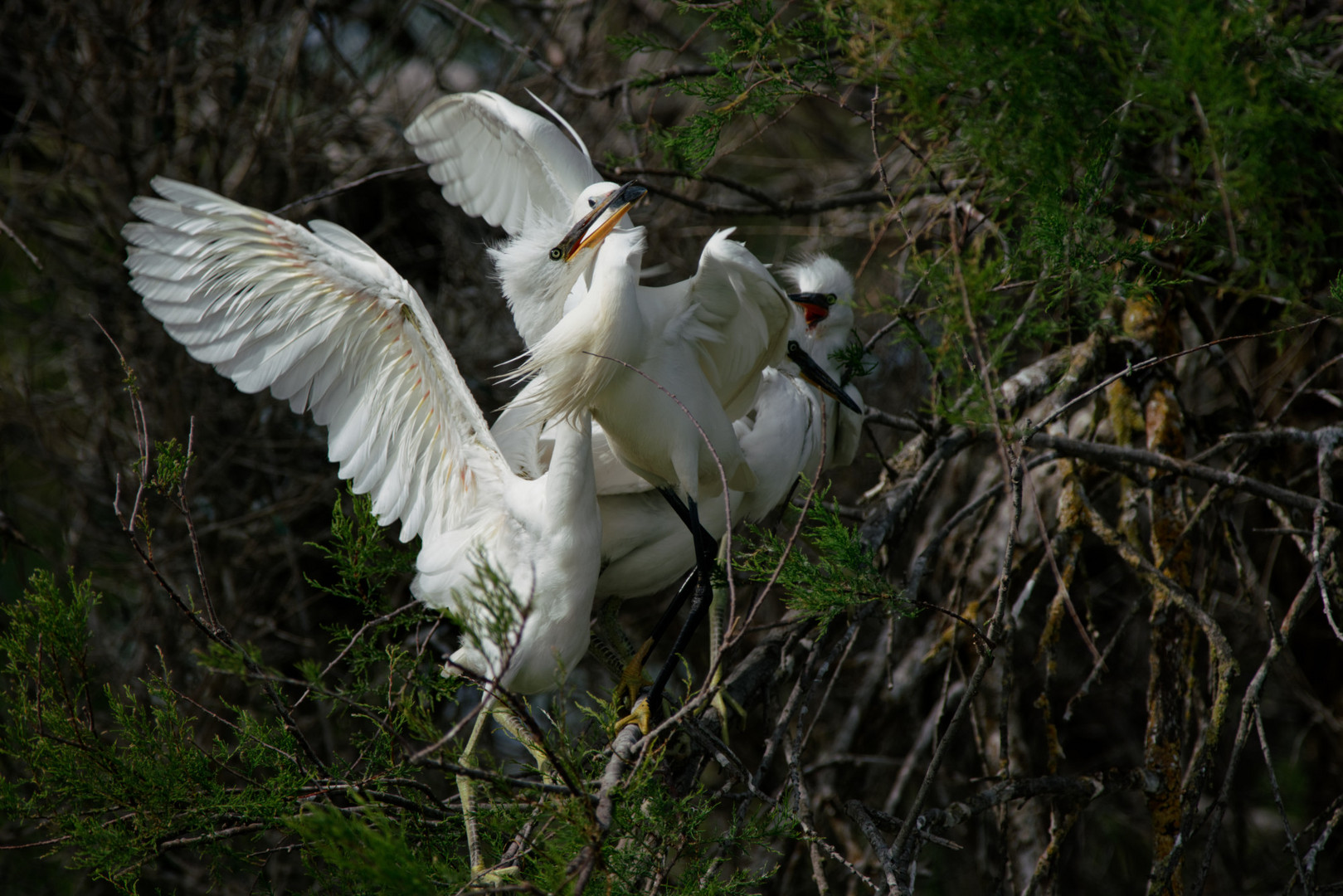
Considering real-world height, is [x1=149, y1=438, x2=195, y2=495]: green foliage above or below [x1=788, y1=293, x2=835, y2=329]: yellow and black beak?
above

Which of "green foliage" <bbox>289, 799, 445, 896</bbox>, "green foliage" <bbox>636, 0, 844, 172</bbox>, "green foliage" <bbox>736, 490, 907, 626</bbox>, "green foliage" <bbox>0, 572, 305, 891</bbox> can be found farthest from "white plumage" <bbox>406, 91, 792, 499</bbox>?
"green foliage" <bbox>289, 799, 445, 896</bbox>

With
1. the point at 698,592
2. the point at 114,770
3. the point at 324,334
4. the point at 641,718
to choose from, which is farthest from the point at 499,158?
the point at 114,770

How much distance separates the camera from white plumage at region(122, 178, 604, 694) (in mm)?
2234

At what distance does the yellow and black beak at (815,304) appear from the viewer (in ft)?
10.5

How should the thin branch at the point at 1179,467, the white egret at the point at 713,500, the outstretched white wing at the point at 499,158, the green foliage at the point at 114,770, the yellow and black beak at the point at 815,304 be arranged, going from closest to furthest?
the green foliage at the point at 114,770
the thin branch at the point at 1179,467
the outstretched white wing at the point at 499,158
the white egret at the point at 713,500
the yellow and black beak at the point at 815,304

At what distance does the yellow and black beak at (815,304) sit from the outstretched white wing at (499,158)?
31.9 inches

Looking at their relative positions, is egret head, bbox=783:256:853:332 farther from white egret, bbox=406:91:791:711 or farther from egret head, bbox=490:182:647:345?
egret head, bbox=490:182:647:345

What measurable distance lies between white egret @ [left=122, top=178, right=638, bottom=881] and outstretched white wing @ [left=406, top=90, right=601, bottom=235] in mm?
605

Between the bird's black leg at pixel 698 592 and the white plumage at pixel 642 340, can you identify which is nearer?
the white plumage at pixel 642 340

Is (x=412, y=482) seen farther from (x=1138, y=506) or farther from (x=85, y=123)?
(x=85, y=123)

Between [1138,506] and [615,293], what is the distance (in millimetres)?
1339

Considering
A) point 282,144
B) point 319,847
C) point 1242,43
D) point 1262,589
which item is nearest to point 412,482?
point 319,847

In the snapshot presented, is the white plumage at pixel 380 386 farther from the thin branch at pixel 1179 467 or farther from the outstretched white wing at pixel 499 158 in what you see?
the thin branch at pixel 1179 467

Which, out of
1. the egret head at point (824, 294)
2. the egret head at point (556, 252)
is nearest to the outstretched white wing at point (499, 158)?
the egret head at point (556, 252)
